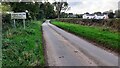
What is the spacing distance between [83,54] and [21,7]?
2659cm

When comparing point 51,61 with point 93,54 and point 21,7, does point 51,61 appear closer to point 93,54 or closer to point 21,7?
point 93,54

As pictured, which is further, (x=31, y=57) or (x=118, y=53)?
(x=118, y=53)

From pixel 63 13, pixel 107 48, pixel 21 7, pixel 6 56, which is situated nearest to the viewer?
pixel 6 56

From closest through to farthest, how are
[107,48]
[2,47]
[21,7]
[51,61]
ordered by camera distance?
[51,61]
[2,47]
[107,48]
[21,7]

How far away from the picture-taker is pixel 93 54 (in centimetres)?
1605

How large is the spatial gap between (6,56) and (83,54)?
15.4 feet

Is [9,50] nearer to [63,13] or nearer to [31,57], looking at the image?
[31,57]

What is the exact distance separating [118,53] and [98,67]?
430cm

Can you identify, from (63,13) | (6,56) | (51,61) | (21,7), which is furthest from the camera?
(63,13)

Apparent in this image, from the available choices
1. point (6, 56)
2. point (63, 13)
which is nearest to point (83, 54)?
point (6, 56)

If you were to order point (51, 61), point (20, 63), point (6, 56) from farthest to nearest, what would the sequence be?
point (51, 61), point (6, 56), point (20, 63)

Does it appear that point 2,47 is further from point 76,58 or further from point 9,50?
point 76,58

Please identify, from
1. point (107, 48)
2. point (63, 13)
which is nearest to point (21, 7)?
point (107, 48)

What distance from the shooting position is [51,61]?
46.0ft
